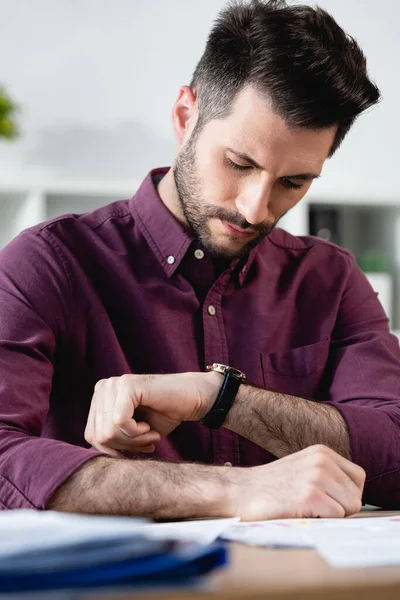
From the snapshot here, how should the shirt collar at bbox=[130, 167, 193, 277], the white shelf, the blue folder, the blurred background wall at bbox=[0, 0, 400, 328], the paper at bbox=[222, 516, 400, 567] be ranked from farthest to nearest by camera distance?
1. the blurred background wall at bbox=[0, 0, 400, 328]
2. the white shelf
3. the shirt collar at bbox=[130, 167, 193, 277]
4. the paper at bbox=[222, 516, 400, 567]
5. the blue folder

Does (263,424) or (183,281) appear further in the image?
(183,281)

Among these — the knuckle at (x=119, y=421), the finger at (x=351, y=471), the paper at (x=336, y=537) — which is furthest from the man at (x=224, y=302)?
the paper at (x=336, y=537)

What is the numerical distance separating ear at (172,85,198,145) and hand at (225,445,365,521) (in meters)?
0.77

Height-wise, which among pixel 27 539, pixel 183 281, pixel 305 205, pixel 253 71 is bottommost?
pixel 305 205

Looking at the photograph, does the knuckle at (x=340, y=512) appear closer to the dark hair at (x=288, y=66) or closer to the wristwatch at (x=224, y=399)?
the wristwatch at (x=224, y=399)

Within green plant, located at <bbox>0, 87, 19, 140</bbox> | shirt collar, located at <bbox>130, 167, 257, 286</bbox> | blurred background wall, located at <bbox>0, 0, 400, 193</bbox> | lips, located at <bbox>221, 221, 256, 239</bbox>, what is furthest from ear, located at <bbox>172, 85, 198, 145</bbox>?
blurred background wall, located at <bbox>0, 0, 400, 193</bbox>

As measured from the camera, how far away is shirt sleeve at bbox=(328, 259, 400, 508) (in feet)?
4.49

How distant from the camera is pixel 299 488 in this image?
994mm

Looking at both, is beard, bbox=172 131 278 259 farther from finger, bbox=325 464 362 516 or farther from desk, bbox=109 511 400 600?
desk, bbox=109 511 400 600

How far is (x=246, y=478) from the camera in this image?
40.2 inches

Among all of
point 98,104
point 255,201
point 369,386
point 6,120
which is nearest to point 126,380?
point 255,201

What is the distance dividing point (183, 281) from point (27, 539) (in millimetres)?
1012

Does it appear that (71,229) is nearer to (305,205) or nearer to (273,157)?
(273,157)

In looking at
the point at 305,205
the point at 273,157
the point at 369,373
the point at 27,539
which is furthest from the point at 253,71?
the point at 305,205
